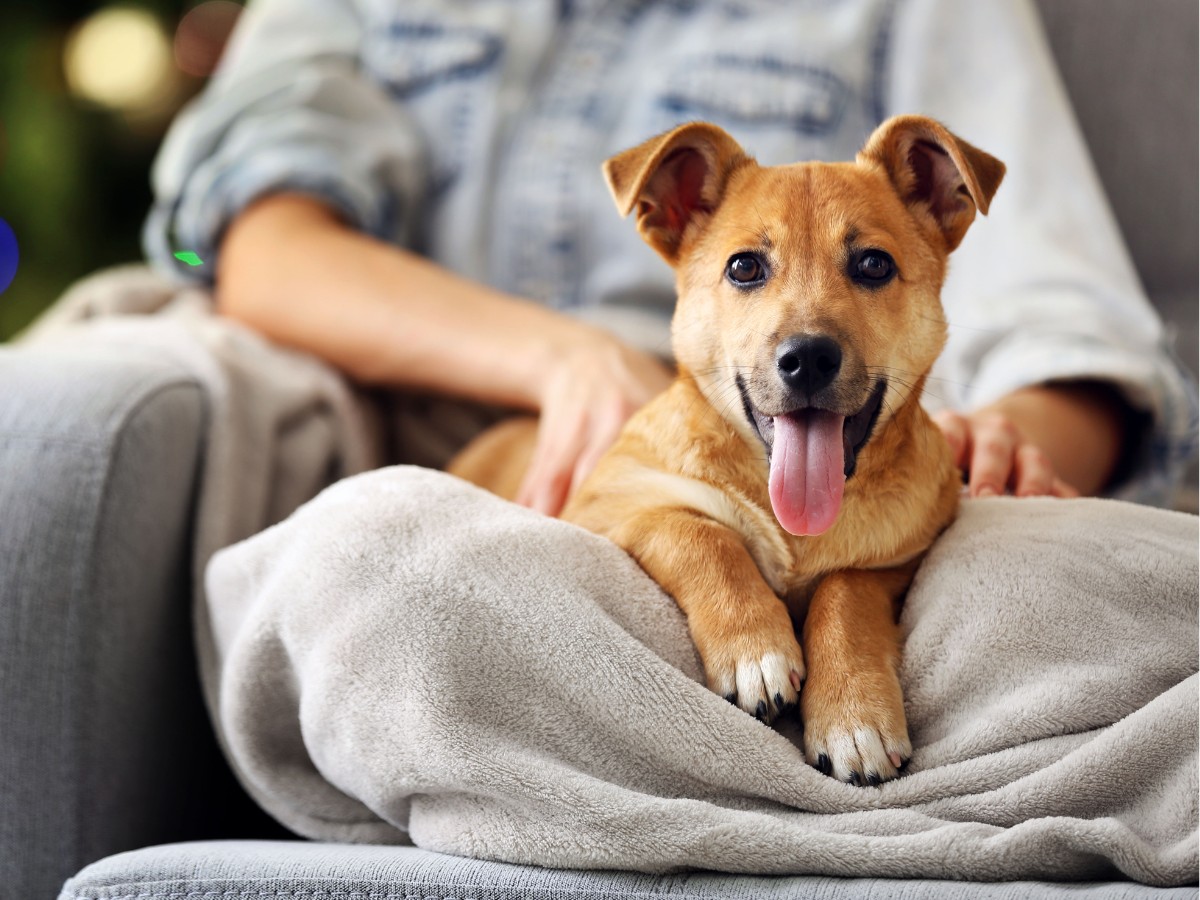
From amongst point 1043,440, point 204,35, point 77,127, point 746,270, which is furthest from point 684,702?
point 204,35

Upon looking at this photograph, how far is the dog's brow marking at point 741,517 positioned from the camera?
34.2 inches

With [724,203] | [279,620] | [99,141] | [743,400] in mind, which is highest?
[724,203]

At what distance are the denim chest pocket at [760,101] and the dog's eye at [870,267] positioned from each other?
0.72 metres

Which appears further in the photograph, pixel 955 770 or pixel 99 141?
pixel 99 141

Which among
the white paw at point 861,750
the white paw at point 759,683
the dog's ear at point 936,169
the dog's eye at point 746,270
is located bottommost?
the white paw at point 861,750

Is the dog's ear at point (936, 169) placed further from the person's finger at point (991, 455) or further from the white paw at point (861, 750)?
the white paw at point (861, 750)

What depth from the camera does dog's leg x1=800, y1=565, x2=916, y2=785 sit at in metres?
0.74

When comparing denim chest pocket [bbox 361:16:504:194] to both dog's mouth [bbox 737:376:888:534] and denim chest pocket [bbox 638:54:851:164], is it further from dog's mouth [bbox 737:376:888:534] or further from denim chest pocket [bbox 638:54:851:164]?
dog's mouth [bbox 737:376:888:534]

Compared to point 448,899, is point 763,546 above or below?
above

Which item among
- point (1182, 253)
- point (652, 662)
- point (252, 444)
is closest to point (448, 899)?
point (652, 662)

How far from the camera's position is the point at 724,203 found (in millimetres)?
887

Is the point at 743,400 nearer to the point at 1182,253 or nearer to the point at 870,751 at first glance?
the point at 870,751

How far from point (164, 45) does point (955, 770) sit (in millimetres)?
2423

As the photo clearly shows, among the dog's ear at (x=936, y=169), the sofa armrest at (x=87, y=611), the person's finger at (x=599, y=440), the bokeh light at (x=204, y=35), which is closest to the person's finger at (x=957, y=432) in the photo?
the dog's ear at (x=936, y=169)
